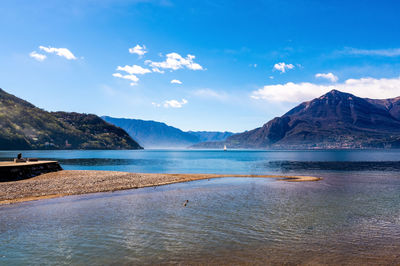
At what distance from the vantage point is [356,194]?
134ft

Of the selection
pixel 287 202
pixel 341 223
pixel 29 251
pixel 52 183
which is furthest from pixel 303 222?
pixel 52 183

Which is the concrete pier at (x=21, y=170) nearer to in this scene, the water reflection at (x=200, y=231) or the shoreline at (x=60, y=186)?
the shoreline at (x=60, y=186)

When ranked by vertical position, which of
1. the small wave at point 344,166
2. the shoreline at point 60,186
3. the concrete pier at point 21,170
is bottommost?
the small wave at point 344,166

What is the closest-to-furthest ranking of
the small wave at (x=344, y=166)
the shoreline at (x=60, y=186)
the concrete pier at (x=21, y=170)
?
the shoreline at (x=60, y=186) < the concrete pier at (x=21, y=170) < the small wave at (x=344, y=166)

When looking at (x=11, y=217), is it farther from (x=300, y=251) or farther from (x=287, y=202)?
(x=287, y=202)

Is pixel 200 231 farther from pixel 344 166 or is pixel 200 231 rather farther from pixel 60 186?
pixel 344 166

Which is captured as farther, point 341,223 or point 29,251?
point 341,223

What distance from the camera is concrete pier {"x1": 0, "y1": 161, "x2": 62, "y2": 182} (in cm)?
4709

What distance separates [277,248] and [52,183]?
43.7 metres

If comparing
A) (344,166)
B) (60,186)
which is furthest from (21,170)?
(344,166)

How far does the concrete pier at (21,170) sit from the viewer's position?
155 feet

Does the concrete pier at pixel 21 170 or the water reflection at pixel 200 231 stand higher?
the concrete pier at pixel 21 170

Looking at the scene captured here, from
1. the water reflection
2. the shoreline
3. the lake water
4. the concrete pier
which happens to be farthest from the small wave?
the concrete pier

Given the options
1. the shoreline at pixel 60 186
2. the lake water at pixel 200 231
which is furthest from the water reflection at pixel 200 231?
the shoreline at pixel 60 186
